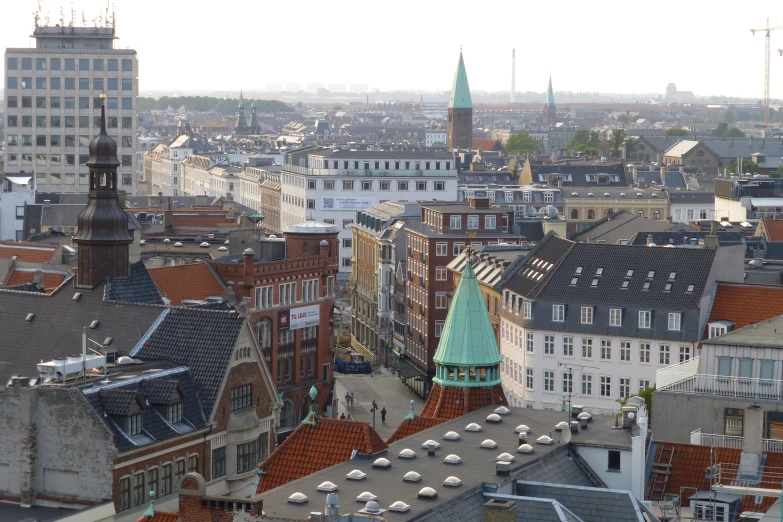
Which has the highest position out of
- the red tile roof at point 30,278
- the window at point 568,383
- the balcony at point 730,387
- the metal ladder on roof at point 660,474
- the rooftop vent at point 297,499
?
the red tile roof at point 30,278

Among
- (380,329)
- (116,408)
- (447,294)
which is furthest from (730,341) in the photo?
(380,329)

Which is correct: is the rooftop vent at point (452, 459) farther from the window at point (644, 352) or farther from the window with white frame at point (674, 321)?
the window at point (644, 352)

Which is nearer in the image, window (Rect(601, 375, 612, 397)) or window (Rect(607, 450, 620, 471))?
window (Rect(607, 450, 620, 471))

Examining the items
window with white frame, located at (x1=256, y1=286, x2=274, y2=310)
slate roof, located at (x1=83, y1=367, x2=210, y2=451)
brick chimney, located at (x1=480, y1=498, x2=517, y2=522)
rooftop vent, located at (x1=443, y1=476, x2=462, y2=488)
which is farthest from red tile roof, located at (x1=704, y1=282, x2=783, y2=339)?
brick chimney, located at (x1=480, y1=498, x2=517, y2=522)

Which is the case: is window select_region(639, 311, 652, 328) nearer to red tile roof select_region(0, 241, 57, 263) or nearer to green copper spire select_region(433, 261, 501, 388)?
green copper spire select_region(433, 261, 501, 388)

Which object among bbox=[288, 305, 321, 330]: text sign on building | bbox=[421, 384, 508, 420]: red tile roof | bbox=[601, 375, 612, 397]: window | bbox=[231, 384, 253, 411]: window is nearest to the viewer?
bbox=[231, 384, 253, 411]: window

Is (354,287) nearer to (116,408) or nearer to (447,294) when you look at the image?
(447,294)

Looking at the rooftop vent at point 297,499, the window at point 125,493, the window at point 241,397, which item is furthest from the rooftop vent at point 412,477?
the window at point 241,397
